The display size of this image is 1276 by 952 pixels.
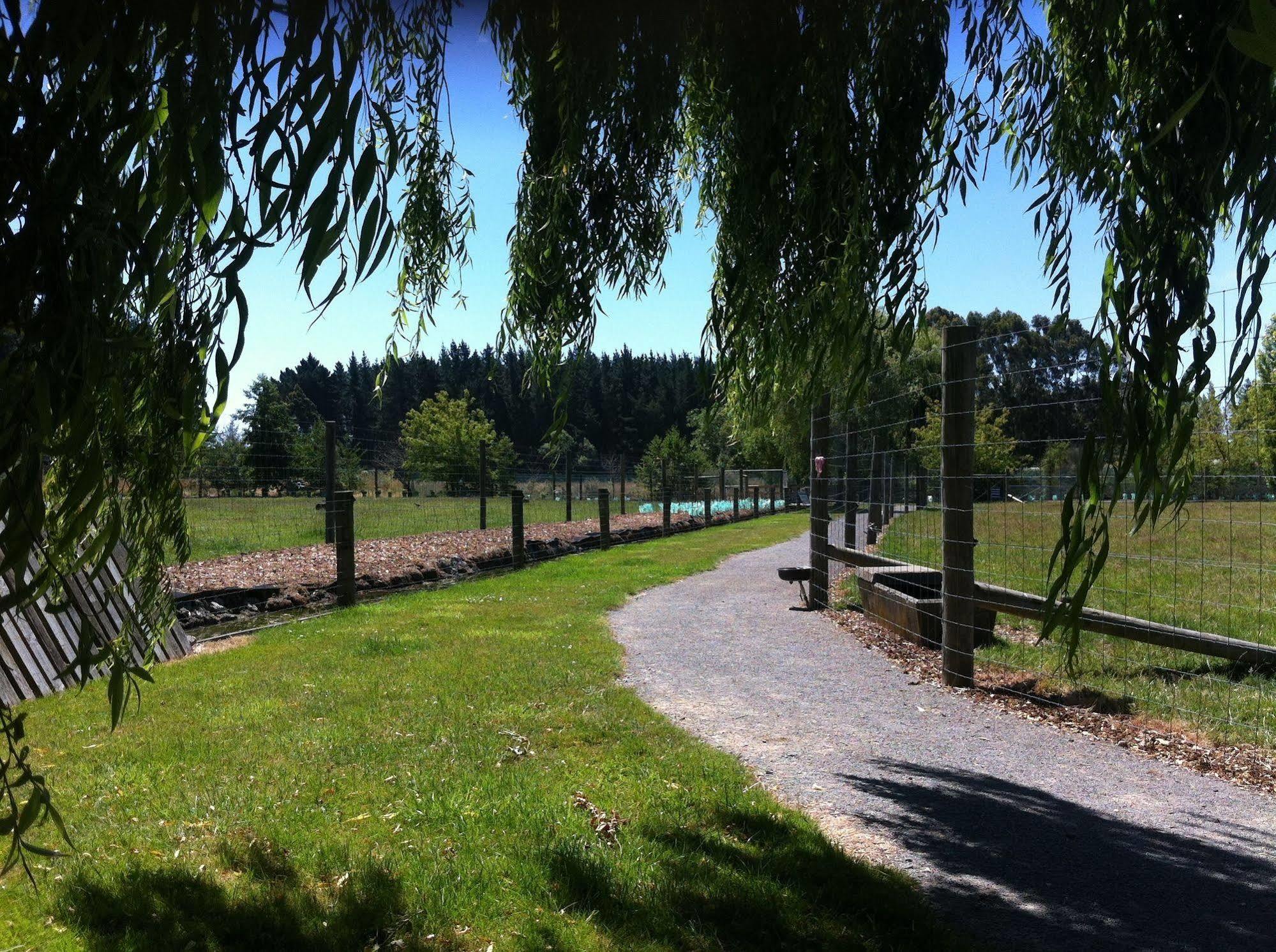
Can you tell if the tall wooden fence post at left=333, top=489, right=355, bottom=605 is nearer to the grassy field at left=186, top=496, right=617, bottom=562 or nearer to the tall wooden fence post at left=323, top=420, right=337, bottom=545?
the tall wooden fence post at left=323, top=420, right=337, bottom=545

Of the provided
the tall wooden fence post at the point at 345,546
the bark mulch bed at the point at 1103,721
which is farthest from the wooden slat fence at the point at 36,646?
the bark mulch bed at the point at 1103,721

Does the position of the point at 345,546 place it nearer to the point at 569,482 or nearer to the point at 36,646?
the point at 36,646

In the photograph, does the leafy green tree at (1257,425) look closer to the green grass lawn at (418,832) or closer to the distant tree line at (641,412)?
the distant tree line at (641,412)

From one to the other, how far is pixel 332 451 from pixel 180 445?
9.36m

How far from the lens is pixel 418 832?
13.8 feet

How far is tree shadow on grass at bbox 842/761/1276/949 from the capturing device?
11.4 feet

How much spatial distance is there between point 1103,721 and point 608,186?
4548 mm

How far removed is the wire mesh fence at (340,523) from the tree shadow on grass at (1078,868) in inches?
148

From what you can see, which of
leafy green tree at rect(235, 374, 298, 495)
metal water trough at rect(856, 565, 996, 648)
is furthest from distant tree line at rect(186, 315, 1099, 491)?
metal water trough at rect(856, 565, 996, 648)

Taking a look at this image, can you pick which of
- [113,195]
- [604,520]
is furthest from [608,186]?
[604,520]

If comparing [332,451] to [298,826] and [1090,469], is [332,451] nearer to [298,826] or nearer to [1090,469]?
[298,826]

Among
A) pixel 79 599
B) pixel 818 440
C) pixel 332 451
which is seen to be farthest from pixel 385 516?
pixel 79 599

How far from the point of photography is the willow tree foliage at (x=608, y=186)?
2078 millimetres

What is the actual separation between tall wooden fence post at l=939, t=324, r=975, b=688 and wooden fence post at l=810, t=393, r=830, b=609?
416cm
